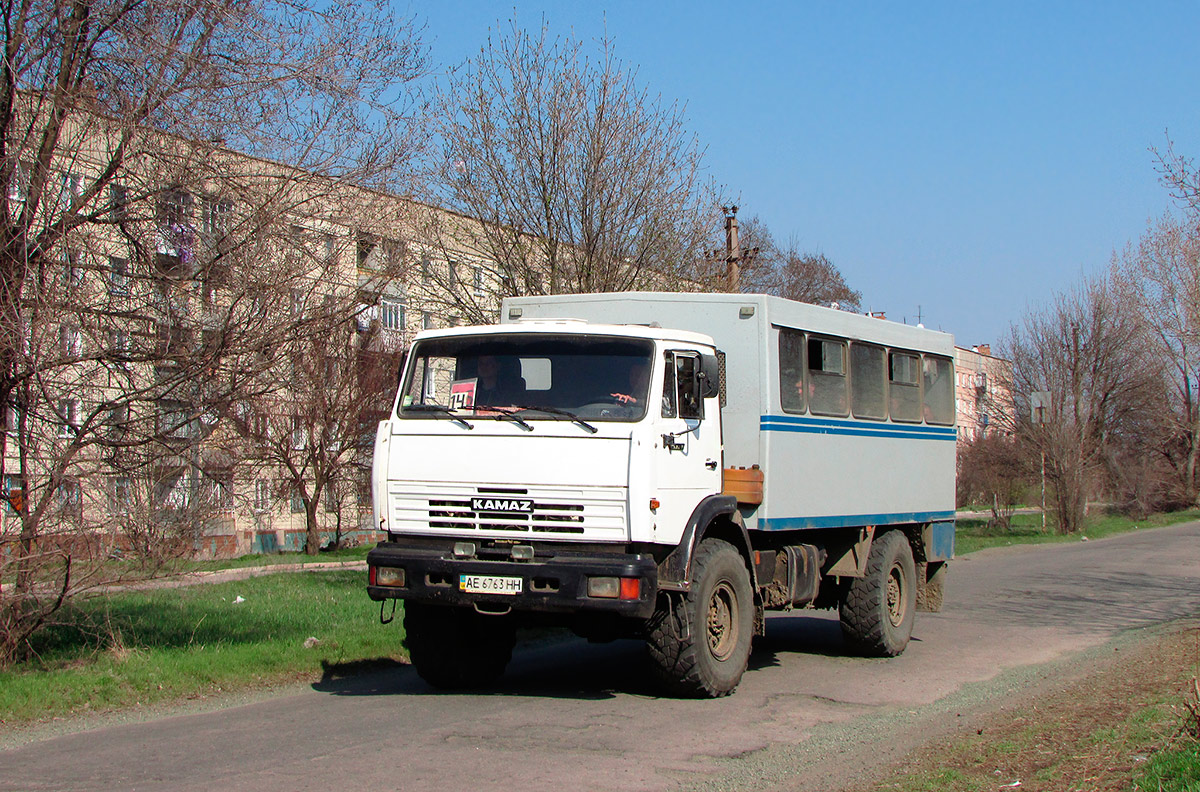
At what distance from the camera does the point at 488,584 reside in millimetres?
8164

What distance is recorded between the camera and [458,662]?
920 centimetres

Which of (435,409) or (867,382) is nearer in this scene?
(435,409)

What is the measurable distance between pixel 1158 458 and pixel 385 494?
183 feet

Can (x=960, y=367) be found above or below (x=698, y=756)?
above

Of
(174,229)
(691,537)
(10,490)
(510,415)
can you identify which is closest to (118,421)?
(10,490)

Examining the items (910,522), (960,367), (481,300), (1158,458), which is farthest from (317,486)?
(960,367)

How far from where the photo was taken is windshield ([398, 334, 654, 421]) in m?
8.49

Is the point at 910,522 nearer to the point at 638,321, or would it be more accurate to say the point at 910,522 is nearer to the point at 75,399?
the point at 638,321

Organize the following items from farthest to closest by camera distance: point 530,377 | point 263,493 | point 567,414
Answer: point 263,493 < point 530,377 < point 567,414

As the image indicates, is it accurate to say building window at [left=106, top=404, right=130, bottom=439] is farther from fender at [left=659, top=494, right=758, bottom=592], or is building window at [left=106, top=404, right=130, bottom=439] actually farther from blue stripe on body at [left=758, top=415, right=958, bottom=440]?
blue stripe on body at [left=758, top=415, right=958, bottom=440]

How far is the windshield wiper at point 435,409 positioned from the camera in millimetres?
8547

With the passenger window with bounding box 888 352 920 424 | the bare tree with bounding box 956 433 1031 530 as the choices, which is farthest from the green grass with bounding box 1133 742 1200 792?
the bare tree with bounding box 956 433 1031 530

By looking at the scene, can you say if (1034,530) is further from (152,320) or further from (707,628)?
(152,320)

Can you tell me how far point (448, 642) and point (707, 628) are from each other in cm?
198
